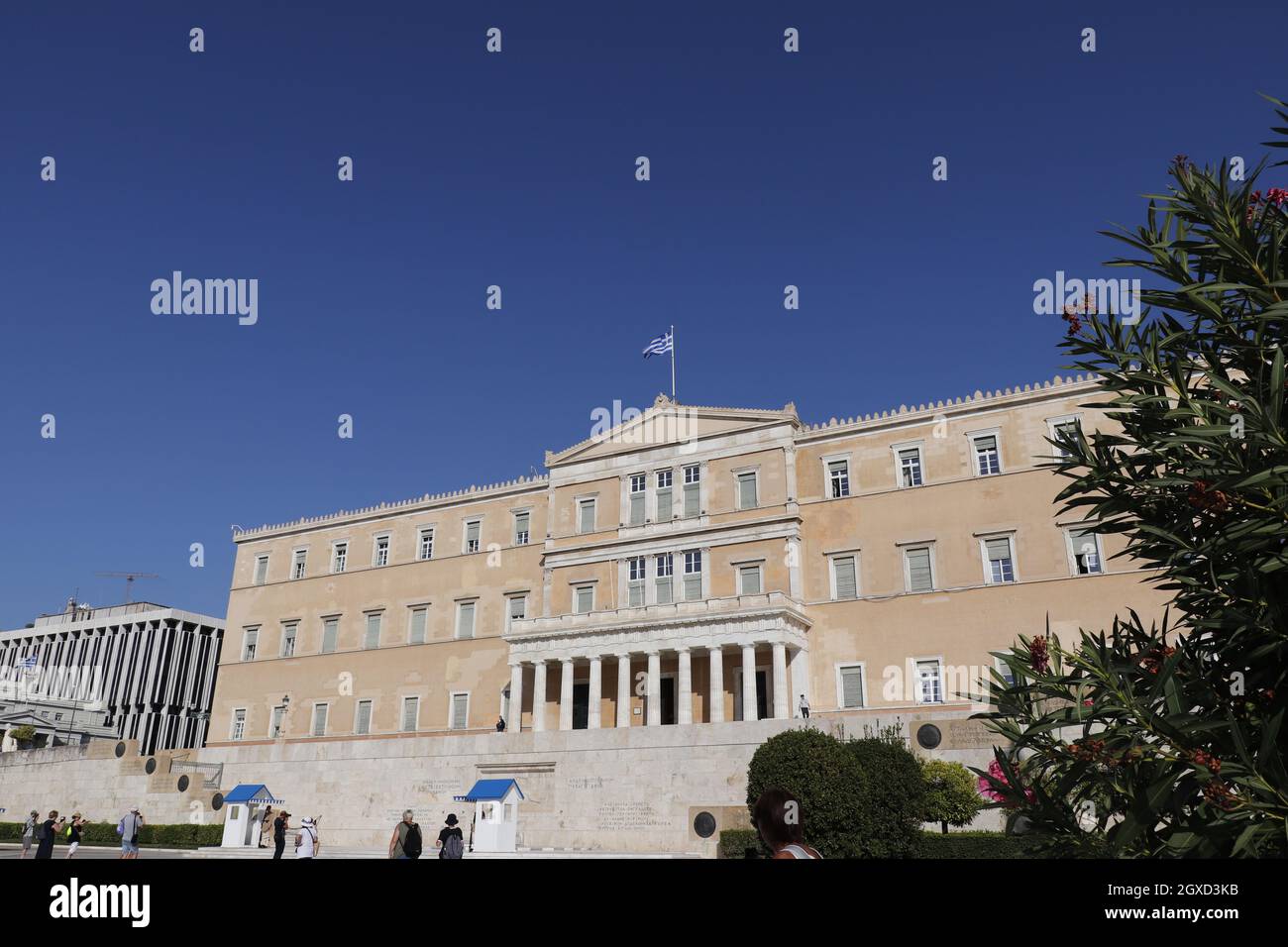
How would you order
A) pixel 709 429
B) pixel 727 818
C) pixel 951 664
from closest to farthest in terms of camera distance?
1. pixel 727 818
2. pixel 951 664
3. pixel 709 429

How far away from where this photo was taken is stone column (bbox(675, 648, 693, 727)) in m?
37.6

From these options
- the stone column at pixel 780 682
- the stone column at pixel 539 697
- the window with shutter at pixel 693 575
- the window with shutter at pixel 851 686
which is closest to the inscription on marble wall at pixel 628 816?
the stone column at pixel 780 682

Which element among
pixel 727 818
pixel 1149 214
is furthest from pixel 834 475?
pixel 1149 214

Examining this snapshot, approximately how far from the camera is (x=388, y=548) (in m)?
52.0

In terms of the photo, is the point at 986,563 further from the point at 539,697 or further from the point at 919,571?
the point at 539,697

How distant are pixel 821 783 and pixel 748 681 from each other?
1484 cm

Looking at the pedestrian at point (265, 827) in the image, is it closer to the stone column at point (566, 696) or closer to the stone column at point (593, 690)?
the stone column at point (566, 696)

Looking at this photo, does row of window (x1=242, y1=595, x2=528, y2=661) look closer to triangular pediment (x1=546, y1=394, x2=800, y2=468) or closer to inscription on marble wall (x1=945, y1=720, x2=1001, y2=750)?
triangular pediment (x1=546, y1=394, x2=800, y2=468)

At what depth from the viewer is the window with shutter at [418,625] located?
48.5 meters

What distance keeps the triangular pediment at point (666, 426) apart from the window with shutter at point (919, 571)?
8.02m

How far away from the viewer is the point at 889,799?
2219 cm

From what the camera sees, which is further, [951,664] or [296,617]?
[296,617]
